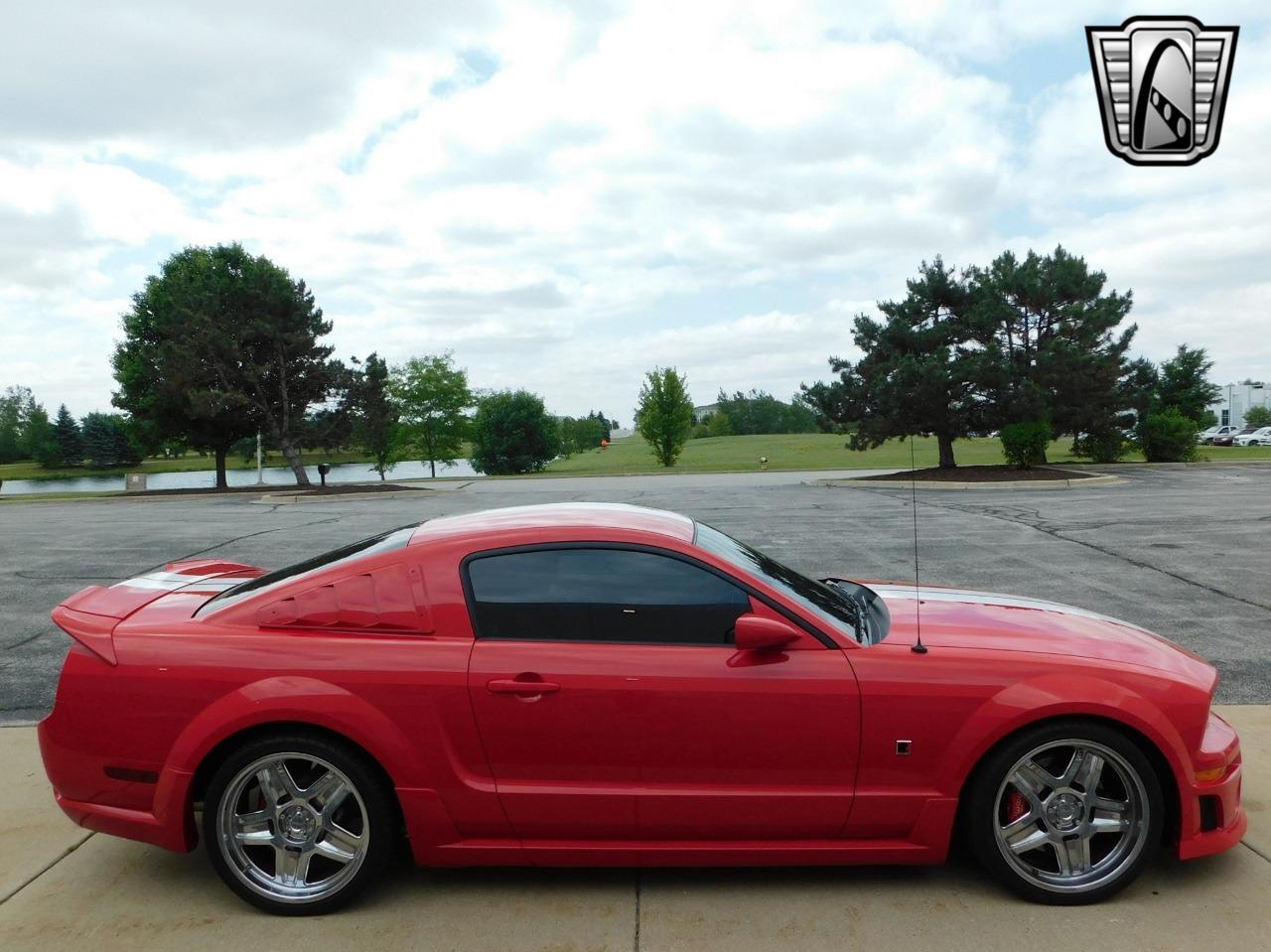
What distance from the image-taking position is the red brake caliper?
3.41 metres

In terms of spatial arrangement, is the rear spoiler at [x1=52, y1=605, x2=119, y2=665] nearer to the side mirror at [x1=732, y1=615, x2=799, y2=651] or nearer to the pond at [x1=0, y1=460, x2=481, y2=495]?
the side mirror at [x1=732, y1=615, x2=799, y2=651]

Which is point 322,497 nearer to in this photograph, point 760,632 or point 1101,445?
point 1101,445

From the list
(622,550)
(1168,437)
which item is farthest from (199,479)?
(622,550)

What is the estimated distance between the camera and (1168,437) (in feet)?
109

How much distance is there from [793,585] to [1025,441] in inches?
1026

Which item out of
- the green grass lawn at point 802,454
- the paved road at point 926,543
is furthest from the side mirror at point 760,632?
the green grass lawn at point 802,454

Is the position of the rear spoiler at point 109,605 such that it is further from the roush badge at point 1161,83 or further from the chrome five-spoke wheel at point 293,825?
the roush badge at point 1161,83

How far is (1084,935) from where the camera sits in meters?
3.16

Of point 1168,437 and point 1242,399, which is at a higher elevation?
point 1242,399

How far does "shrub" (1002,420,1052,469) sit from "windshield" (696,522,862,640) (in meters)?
25.6

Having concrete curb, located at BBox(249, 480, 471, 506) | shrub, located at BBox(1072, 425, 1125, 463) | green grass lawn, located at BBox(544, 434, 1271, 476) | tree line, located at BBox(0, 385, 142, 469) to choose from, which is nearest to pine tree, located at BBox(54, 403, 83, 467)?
tree line, located at BBox(0, 385, 142, 469)

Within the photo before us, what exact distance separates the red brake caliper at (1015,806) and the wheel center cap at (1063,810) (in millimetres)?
78

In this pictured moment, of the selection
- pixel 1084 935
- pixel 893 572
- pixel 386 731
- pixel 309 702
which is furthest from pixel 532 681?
pixel 893 572

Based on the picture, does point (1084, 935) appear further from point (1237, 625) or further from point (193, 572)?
point (1237, 625)
